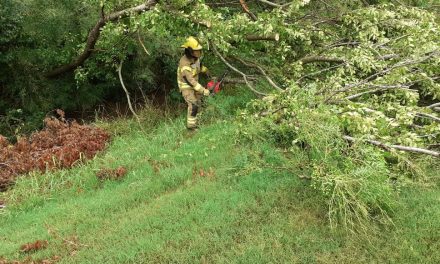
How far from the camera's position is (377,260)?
430 cm

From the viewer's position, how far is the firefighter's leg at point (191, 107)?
27.3 feet

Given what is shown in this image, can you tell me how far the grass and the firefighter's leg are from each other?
894 mm

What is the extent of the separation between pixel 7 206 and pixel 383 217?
5.37m

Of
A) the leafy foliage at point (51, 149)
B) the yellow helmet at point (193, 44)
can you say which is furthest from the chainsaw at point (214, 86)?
the leafy foliage at point (51, 149)

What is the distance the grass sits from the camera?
4.52 metres

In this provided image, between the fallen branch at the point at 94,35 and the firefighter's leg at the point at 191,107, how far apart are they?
1.80 metres

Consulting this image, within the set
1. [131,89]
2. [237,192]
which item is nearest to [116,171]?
[237,192]

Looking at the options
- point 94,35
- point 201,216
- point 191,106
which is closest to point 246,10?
point 191,106

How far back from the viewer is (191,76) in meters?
8.04

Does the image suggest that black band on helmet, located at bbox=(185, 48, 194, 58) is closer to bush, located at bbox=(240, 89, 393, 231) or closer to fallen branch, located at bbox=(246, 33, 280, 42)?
fallen branch, located at bbox=(246, 33, 280, 42)

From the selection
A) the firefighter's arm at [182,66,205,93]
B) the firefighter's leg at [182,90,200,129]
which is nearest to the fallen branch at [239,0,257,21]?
the firefighter's arm at [182,66,205,93]

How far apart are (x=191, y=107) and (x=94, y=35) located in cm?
312

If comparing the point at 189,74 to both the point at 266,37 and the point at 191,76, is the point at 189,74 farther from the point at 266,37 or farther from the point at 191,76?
the point at 266,37

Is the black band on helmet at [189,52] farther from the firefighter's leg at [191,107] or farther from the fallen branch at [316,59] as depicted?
the fallen branch at [316,59]
